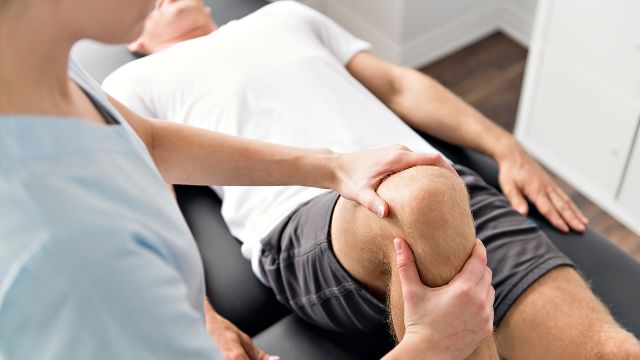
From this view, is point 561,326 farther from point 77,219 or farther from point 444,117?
point 77,219

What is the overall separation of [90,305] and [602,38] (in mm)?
1507

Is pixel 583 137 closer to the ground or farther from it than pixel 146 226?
closer to the ground

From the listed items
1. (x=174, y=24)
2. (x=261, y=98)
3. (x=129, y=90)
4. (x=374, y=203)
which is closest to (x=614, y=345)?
(x=374, y=203)

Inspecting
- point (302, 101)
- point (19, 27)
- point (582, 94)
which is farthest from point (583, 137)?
point (19, 27)

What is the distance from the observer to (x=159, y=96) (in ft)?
4.75

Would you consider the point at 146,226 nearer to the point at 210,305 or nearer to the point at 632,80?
the point at 210,305

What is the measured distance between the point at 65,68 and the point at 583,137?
5.16 feet

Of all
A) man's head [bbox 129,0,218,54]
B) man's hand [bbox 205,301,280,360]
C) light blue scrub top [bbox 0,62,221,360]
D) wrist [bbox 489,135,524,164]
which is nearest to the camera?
light blue scrub top [bbox 0,62,221,360]

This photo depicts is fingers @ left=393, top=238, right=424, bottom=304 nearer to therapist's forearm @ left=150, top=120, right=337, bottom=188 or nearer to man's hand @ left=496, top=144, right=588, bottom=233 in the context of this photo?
therapist's forearm @ left=150, top=120, right=337, bottom=188

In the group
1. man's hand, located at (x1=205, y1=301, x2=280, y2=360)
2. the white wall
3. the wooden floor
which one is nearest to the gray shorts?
man's hand, located at (x1=205, y1=301, x2=280, y2=360)

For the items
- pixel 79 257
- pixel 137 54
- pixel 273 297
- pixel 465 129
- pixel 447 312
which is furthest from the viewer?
pixel 137 54

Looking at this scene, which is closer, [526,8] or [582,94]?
[582,94]

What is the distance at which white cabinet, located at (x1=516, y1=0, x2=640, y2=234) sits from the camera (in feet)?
5.60

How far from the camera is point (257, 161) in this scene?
1.13 m
